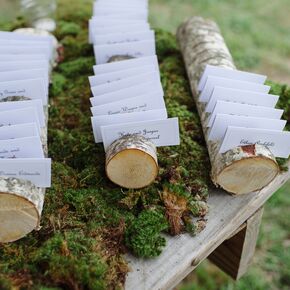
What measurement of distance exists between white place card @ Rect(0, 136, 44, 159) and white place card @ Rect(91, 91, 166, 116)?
324mm

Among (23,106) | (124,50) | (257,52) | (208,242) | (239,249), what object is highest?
(23,106)

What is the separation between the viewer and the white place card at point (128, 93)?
186 centimetres

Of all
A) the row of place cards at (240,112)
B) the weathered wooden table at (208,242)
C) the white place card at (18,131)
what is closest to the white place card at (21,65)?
the white place card at (18,131)

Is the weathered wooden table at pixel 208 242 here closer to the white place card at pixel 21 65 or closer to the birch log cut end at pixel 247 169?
the birch log cut end at pixel 247 169

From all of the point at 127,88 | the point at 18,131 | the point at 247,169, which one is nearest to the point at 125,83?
the point at 127,88

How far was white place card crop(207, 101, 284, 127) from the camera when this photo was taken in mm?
1804

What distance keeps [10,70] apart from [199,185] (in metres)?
0.92

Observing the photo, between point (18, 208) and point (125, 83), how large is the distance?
726 millimetres

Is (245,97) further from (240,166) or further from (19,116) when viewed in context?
(19,116)

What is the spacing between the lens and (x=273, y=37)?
4.59 meters

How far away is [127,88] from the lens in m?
1.87

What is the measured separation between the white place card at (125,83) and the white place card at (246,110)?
295mm

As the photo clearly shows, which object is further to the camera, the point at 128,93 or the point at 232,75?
the point at 232,75

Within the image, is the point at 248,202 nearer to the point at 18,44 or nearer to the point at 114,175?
the point at 114,175
